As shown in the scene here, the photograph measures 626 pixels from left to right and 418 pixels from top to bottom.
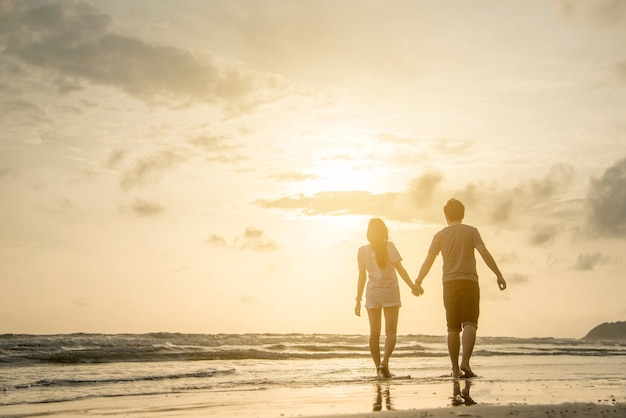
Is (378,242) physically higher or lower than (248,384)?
higher

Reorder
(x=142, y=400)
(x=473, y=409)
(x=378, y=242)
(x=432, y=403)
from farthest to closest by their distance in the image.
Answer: (x=378, y=242) → (x=142, y=400) → (x=432, y=403) → (x=473, y=409)

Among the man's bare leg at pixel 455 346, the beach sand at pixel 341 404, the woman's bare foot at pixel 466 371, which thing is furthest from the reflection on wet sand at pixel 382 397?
the woman's bare foot at pixel 466 371

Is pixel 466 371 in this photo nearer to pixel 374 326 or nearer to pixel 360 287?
pixel 374 326

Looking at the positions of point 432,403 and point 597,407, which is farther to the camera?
point 432,403

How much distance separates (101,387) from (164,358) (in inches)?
411

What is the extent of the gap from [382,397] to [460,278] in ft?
9.13

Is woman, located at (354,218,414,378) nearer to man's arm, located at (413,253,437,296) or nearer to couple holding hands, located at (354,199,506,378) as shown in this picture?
couple holding hands, located at (354,199,506,378)

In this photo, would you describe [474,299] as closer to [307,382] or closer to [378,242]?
[378,242]

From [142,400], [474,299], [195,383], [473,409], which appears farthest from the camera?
[195,383]

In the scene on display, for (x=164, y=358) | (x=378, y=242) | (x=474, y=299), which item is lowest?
(x=164, y=358)

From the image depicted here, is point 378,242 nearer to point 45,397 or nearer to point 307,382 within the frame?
point 307,382

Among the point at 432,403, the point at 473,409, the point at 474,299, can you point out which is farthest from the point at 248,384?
the point at 473,409

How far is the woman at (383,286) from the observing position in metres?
11.1

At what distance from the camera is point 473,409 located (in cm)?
617
